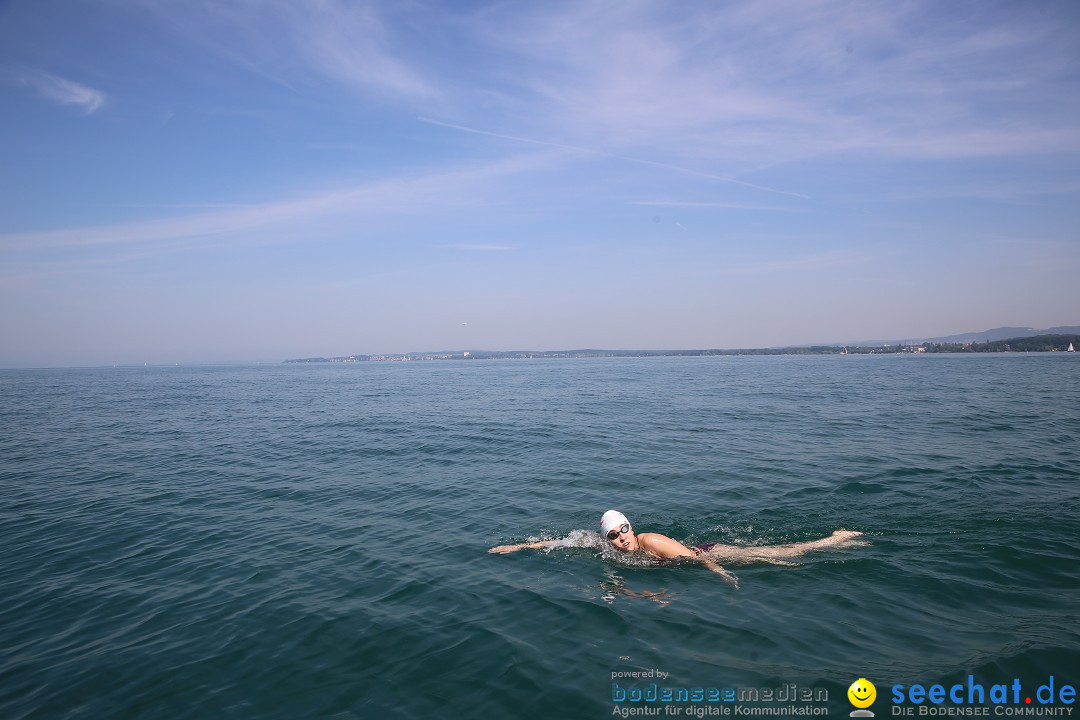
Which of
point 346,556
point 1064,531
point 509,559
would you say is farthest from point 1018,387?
point 346,556

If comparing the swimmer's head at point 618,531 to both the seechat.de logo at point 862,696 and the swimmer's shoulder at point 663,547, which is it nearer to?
the swimmer's shoulder at point 663,547

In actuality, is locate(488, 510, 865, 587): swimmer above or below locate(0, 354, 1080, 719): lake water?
above

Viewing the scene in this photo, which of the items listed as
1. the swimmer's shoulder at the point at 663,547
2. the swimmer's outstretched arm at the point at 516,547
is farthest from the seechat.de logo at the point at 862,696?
the swimmer's outstretched arm at the point at 516,547

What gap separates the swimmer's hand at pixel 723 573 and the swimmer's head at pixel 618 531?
1.61 meters

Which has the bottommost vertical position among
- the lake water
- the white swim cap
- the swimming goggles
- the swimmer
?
the lake water

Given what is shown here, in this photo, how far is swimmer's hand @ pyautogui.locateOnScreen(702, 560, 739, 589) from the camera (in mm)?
10172

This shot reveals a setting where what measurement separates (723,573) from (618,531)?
2288 mm

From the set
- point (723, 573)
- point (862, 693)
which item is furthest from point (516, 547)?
point (862, 693)

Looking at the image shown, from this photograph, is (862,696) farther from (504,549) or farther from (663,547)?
(504,549)

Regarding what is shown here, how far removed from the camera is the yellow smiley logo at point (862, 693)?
6734mm

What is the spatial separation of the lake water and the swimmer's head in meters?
0.50

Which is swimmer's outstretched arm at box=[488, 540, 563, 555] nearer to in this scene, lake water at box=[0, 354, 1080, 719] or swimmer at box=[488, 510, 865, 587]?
lake water at box=[0, 354, 1080, 719]

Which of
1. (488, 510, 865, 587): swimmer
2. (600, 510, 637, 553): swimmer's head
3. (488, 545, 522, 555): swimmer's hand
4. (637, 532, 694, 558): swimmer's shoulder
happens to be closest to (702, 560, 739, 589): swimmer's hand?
(488, 510, 865, 587): swimmer

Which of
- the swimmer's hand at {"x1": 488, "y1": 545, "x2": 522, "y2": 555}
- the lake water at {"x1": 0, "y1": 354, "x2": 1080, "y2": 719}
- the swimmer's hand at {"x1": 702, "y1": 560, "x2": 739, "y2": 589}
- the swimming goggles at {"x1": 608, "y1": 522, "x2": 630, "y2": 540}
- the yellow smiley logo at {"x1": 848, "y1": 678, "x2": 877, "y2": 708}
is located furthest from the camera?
the swimmer's hand at {"x1": 488, "y1": 545, "x2": 522, "y2": 555}
